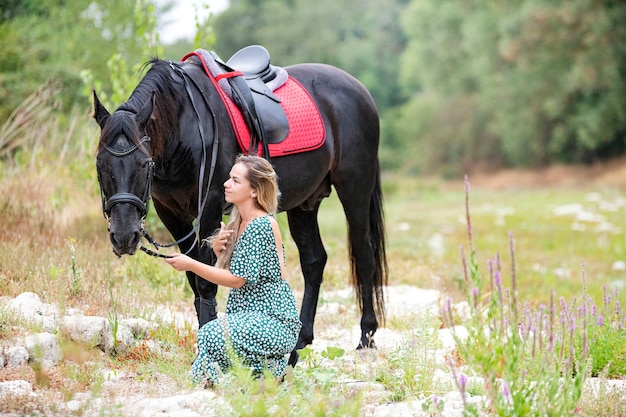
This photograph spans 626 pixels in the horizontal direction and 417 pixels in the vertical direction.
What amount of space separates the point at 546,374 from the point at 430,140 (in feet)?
141

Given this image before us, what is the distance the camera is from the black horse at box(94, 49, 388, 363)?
4.20 m

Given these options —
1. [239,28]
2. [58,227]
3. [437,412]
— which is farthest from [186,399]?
[239,28]

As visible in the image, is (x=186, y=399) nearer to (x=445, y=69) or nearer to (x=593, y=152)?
(x=593, y=152)

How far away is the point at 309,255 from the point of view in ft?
19.9

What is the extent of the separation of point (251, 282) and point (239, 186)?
0.57 m

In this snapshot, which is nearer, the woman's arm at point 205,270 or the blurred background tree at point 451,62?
the woman's arm at point 205,270

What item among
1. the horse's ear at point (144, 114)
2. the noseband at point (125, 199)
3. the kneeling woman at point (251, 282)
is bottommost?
the kneeling woman at point (251, 282)

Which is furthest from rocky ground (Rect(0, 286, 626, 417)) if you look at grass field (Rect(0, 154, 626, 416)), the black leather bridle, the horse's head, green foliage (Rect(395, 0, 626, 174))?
green foliage (Rect(395, 0, 626, 174))

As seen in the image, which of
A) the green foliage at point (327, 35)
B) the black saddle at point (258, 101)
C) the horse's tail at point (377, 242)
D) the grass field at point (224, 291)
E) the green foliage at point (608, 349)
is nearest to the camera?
the grass field at point (224, 291)

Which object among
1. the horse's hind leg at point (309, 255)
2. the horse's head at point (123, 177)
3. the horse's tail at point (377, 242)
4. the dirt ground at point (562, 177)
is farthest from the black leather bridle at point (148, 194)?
the dirt ground at point (562, 177)

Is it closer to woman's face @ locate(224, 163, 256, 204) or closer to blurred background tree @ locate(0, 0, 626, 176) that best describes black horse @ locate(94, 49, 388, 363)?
woman's face @ locate(224, 163, 256, 204)

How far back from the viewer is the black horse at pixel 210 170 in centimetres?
420

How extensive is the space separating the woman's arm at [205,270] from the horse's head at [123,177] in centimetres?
24

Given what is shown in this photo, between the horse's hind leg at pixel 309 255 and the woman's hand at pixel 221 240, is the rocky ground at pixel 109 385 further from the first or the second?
the woman's hand at pixel 221 240
